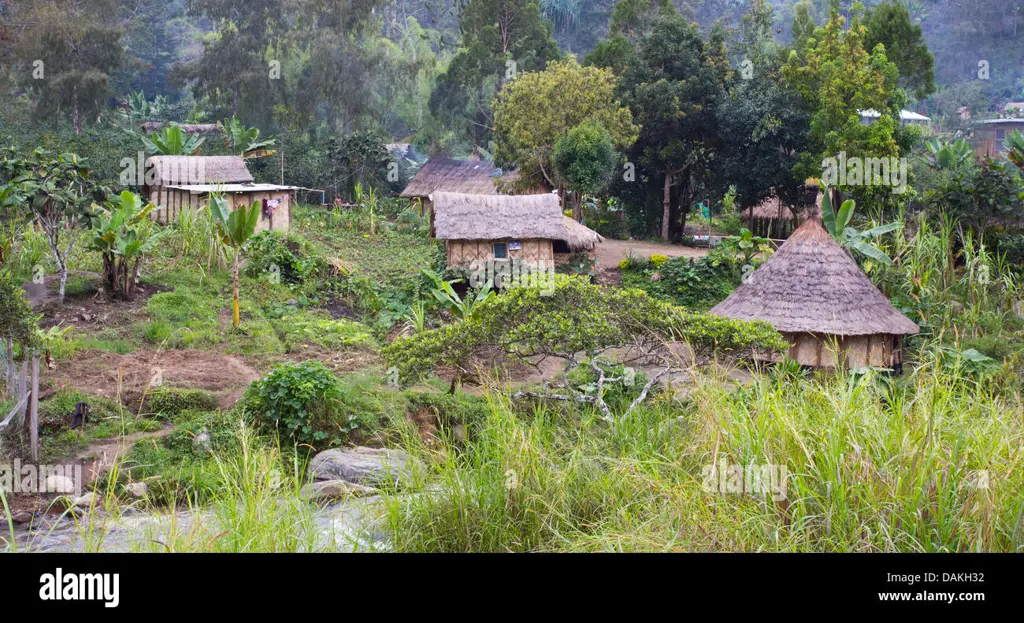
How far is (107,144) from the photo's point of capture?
25328 mm

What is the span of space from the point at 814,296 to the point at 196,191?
1357 centimetres

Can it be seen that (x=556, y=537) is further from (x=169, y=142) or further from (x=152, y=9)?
(x=152, y=9)

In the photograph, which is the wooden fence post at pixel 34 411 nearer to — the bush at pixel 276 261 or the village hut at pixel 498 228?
the bush at pixel 276 261

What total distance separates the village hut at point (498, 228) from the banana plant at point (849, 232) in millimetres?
5311

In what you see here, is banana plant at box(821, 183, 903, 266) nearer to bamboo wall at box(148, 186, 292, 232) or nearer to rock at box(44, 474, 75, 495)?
bamboo wall at box(148, 186, 292, 232)

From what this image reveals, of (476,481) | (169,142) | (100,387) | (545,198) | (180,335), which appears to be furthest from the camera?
(169,142)

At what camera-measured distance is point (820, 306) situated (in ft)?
43.9

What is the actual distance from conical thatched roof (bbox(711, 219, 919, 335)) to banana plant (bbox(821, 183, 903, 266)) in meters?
2.01

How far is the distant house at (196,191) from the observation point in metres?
21.2

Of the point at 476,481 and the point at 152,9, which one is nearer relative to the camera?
the point at 476,481

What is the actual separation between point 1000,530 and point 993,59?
5190 centimetres

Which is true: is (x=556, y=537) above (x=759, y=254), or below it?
below

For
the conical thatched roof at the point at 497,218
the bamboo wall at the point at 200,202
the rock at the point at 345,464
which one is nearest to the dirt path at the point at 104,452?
the rock at the point at 345,464

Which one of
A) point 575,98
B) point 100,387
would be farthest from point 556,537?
point 575,98
